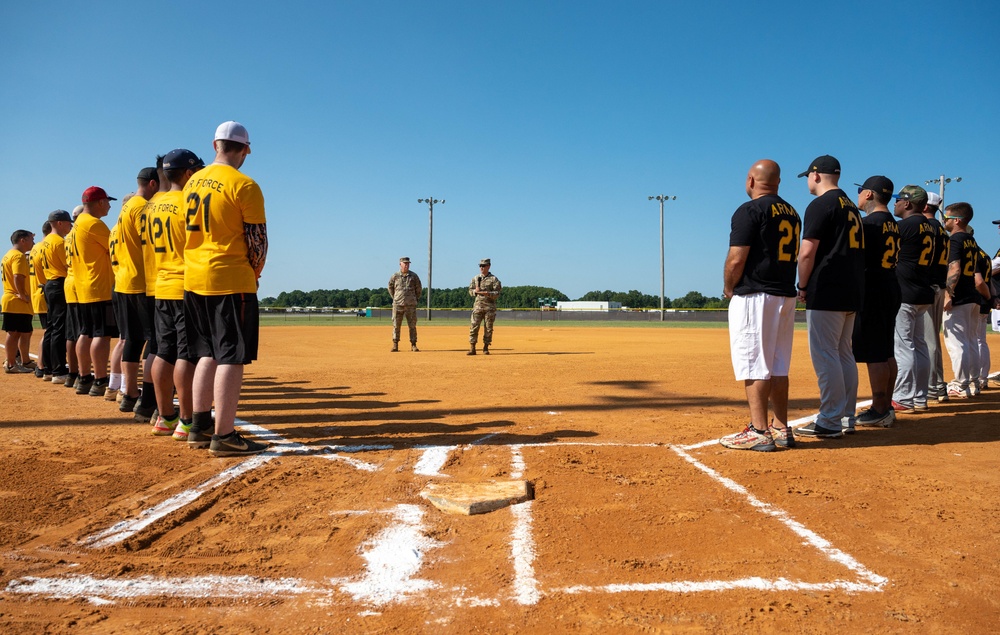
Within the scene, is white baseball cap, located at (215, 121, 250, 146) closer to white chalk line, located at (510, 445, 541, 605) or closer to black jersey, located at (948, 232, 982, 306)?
white chalk line, located at (510, 445, 541, 605)

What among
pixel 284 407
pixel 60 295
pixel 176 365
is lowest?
pixel 284 407

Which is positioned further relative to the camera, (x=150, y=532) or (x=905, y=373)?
(x=905, y=373)

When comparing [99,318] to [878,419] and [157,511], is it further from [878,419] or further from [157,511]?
[878,419]

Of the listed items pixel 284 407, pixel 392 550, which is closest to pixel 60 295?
pixel 284 407

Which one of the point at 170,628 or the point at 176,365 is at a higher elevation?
the point at 176,365

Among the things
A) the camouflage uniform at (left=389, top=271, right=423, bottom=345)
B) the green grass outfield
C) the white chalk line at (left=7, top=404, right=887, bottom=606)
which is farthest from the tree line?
the white chalk line at (left=7, top=404, right=887, bottom=606)

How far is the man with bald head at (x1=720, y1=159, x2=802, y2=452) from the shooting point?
461 centimetres

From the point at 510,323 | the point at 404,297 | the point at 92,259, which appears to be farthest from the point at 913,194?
the point at 510,323

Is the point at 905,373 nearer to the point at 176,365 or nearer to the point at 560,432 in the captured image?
the point at 560,432

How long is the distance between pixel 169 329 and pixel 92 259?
247cm

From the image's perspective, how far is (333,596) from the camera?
2.28 m

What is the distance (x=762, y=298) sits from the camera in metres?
4.63

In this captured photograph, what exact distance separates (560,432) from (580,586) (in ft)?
9.60

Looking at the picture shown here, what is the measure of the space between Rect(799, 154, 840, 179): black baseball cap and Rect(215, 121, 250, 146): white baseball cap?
4403 millimetres
